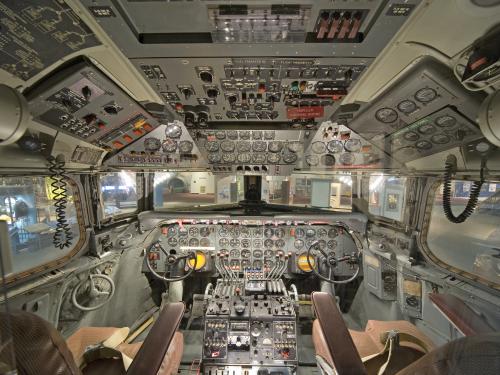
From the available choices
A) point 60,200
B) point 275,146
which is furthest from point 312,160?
point 60,200

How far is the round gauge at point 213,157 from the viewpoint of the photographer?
3288mm

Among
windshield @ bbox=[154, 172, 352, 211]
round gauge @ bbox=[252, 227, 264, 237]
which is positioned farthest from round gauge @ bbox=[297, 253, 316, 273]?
windshield @ bbox=[154, 172, 352, 211]

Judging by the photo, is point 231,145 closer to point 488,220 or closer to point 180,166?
point 180,166

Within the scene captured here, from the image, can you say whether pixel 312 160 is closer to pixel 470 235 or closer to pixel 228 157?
pixel 228 157

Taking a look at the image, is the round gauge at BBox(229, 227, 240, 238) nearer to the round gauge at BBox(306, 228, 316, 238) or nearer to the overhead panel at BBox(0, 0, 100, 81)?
the round gauge at BBox(306, 228, 316, 238)

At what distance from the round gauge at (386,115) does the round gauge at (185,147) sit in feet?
7.07

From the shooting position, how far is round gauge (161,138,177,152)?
317 centimetres

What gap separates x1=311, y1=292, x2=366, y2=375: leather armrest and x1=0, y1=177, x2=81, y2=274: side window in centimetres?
251

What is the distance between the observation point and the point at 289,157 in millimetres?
3260

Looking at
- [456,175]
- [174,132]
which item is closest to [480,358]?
[456,175]

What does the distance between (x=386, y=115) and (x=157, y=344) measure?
2744 mm

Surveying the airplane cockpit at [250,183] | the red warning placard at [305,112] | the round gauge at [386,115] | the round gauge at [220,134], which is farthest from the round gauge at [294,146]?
the round gauge at [386,115]

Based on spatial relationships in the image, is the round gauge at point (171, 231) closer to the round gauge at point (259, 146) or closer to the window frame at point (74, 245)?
the window frame at point (74, 245)

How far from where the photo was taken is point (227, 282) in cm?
378
